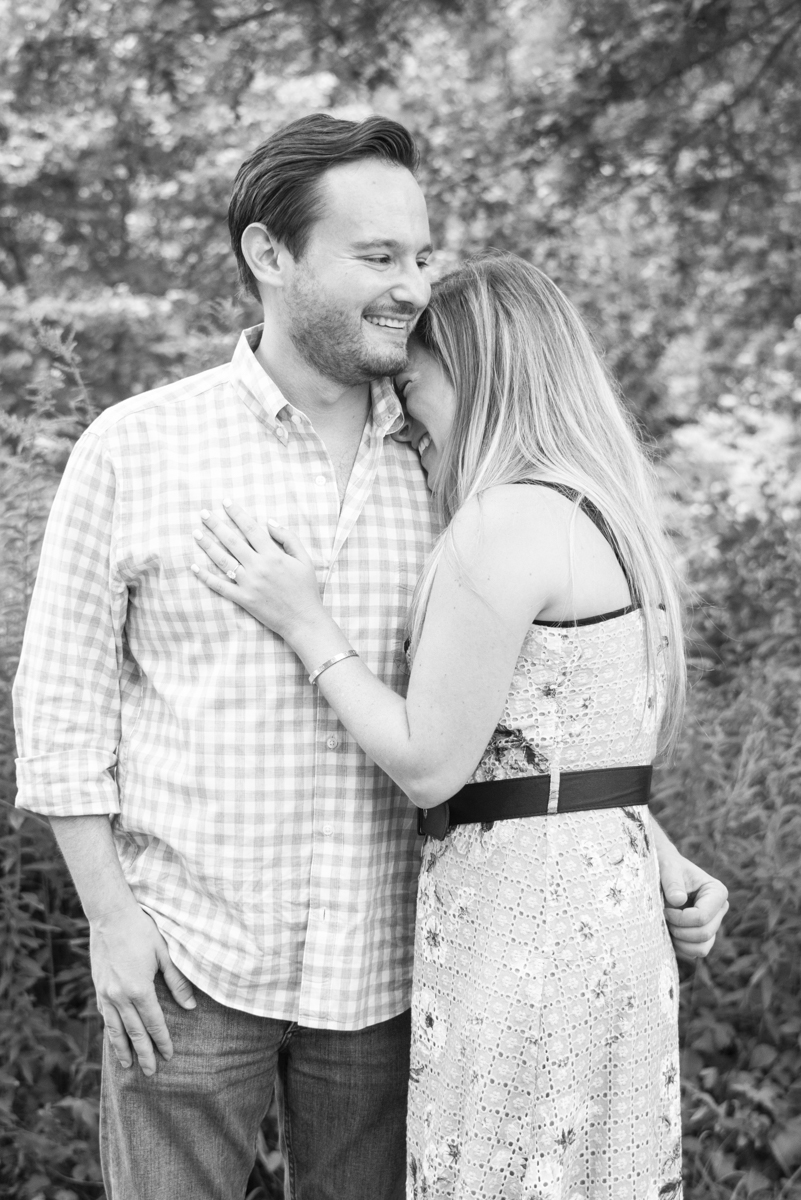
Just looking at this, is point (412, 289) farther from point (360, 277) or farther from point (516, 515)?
point (516, 515)

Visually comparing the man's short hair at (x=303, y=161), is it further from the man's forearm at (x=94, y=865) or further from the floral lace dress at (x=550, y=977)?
the man's forearm at (x=94, y=865)

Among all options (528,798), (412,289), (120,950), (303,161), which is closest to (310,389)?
(412,289)

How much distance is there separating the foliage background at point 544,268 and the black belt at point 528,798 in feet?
3.54

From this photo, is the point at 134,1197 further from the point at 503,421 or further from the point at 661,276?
the point at 661,276

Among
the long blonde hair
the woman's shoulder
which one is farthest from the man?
the woman's shoulder

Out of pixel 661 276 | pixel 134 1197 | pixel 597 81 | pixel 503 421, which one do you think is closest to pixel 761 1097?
pixel 134 1197

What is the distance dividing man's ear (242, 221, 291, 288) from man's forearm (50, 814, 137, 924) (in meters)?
1.02

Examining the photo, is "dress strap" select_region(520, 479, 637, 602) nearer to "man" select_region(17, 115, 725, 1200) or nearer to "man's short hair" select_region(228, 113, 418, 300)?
"man" select_region(17, 115, 725, 1200)

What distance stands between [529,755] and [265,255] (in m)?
1.04

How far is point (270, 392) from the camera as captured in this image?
2.12m

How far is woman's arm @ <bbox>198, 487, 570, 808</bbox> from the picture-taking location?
1.84m

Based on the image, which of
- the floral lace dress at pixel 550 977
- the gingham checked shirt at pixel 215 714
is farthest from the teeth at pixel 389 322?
the floral lace dress at pixel 550 977

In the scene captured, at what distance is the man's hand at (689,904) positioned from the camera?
7.11ft

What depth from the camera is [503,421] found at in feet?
6.61
